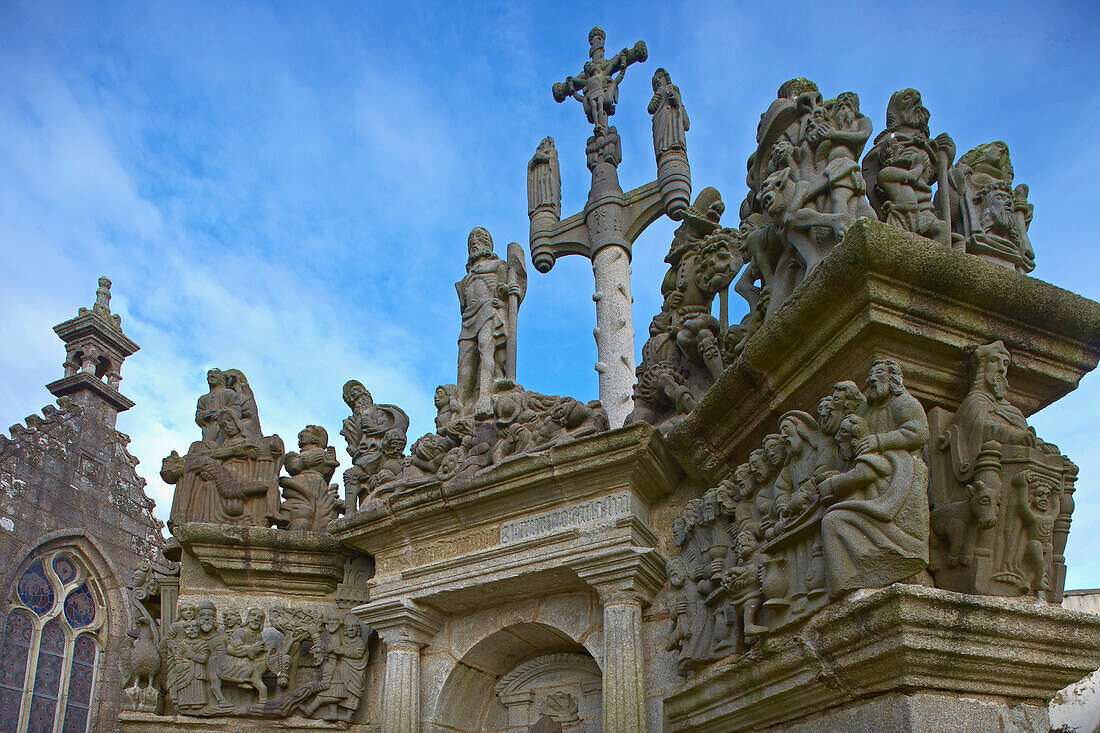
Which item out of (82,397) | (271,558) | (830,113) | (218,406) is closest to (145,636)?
(271,558)

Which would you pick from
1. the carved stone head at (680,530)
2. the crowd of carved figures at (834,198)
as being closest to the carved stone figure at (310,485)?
the crowd of carved figures at (834,198)

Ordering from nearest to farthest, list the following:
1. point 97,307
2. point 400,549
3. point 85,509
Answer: point 400,549
point 85,509
point 97,307

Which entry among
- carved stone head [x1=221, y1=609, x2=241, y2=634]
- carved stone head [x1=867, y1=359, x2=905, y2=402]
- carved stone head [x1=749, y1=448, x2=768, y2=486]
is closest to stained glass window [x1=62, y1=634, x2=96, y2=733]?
carved stone head [x1=221, y1=609, x2=241, y2=634]

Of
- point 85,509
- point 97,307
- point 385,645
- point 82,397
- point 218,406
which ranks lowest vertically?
point 385,645

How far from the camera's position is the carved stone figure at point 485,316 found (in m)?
8.22

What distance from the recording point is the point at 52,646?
15547mm

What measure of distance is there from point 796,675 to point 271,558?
16.1 feet

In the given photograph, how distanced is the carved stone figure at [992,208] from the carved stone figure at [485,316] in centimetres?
403

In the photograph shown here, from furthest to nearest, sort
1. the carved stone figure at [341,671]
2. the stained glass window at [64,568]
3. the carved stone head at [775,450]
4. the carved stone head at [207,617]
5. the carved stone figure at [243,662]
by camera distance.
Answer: the stained glass window at [64,568], the carved stone head at [207,617], the carved stone figure at [243,662], the carved stone figure at [341,671], the carved stone head at [775,450]

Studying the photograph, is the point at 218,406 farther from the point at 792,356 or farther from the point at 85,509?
the point at 85,509

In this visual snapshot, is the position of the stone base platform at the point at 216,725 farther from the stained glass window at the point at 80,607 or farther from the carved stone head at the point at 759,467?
the stained glass window at the point at 80,607

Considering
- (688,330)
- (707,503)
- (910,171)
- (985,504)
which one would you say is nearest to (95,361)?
(688,330)

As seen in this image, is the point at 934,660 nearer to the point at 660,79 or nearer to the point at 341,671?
the point at 341,671

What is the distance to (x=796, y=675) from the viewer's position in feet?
13.4
